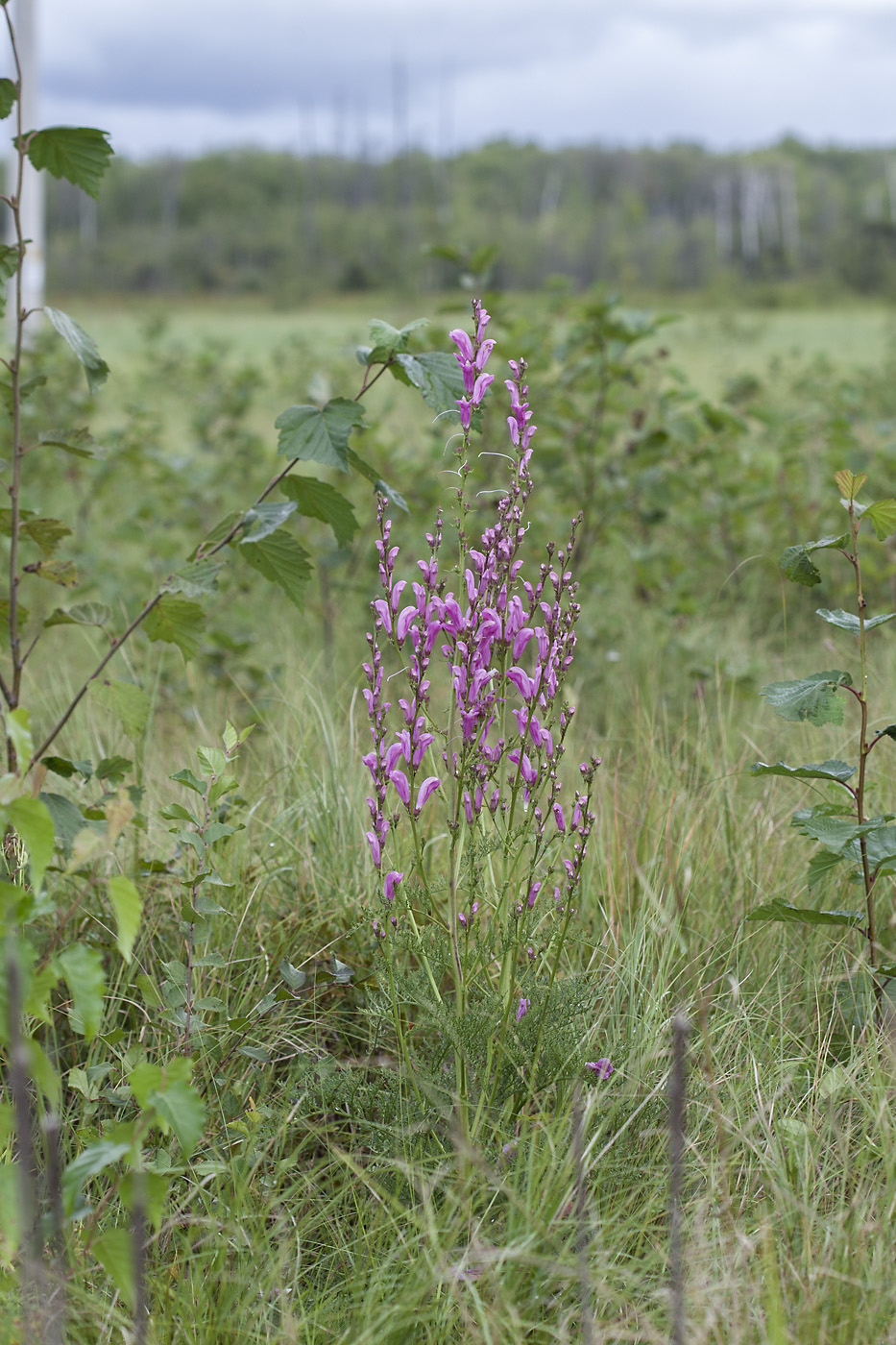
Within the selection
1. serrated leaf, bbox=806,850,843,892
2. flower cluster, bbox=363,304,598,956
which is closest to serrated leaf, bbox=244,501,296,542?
flower cluster, bbox=363,304,598,956

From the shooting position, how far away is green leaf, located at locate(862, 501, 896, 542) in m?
1.86

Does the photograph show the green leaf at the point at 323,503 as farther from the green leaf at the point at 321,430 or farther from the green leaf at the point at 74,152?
the green leaf at the point at 74,152

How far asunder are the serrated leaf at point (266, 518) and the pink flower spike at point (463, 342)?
1.29ft

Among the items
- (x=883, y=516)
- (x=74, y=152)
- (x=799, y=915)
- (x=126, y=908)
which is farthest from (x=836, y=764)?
(x=74, y=152)

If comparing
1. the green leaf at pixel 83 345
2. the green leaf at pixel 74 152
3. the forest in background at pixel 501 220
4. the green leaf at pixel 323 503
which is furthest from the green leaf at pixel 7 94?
the forest in background at pixel 501 220

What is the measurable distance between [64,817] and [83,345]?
31.5 inches

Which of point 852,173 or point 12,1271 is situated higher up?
point 852,173

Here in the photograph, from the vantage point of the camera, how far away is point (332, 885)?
2.23m

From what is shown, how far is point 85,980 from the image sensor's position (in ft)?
3.76

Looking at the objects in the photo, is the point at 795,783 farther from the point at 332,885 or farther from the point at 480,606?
the point at 480,606

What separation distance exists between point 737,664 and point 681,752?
523 millimetres

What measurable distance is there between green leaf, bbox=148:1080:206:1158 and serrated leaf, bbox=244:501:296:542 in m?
0.88

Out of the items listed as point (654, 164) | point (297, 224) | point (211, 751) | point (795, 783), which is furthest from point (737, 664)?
point (654, 164)

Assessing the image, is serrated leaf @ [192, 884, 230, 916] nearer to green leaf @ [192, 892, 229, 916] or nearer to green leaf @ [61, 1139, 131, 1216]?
green leaf @ [192, 892, 229, 916]
